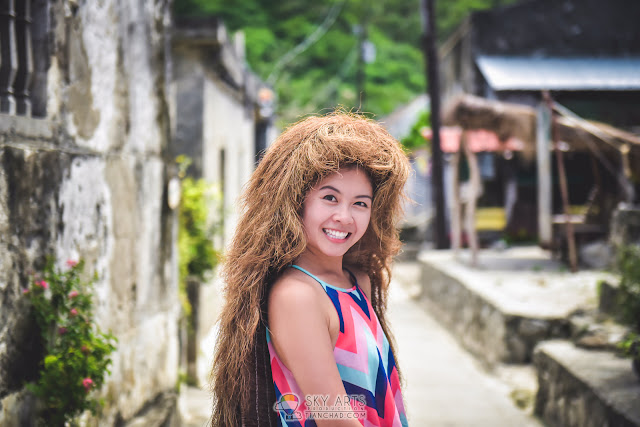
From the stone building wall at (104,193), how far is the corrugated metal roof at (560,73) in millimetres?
10335

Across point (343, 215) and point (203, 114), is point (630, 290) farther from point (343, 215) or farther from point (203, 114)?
point (203, 114)

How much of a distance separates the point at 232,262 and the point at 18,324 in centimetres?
90

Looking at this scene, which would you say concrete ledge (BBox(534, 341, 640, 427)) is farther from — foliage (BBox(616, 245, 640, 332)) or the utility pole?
the utility pole

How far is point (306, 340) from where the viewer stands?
5.35 feet

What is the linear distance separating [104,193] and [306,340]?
A: 1.66m

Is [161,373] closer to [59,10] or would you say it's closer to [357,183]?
[59,10]

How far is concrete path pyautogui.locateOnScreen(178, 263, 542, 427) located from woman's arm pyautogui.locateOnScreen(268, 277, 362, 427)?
1969 mm

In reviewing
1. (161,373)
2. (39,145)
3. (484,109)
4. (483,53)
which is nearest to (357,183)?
(39,145)

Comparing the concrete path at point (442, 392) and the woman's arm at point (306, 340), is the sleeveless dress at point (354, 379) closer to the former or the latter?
the woman's arm at point (306, 340)

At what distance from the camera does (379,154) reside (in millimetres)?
1866

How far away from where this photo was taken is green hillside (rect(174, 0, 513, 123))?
2236 centimetres

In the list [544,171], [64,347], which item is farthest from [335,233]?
[544,171]

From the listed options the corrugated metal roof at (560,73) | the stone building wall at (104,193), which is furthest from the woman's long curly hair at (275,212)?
the corrugated metal roof at (560,73)

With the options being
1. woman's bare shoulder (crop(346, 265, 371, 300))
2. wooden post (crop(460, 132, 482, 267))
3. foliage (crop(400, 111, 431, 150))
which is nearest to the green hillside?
foliage (crop(400, 111, 431, 150))
